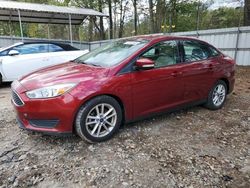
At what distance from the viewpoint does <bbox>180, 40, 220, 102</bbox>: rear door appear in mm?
4055

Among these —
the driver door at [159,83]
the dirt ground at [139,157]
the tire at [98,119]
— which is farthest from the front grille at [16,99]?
the driver door at [159,83]

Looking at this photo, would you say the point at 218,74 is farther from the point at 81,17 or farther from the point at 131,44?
the point at 81,17

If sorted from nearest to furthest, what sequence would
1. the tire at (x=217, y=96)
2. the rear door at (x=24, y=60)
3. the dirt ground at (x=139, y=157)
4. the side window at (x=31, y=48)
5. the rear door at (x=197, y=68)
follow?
1. the dirt ground at (x=139, y=157)
2. the rear door at (x=197, y=68)
3. the tire at (x=217, y=96)
4. the rear door at (x=24, y=60)
5. the side window at (x=31, y=48)

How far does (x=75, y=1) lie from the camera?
21797mm

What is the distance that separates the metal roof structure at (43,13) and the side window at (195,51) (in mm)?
9468

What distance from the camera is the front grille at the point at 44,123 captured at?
2.93 meters

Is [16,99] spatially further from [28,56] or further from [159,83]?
[28,56]

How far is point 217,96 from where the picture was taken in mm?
4711

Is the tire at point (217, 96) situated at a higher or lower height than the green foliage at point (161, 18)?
lower

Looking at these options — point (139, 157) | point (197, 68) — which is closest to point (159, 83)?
point (197, 68)

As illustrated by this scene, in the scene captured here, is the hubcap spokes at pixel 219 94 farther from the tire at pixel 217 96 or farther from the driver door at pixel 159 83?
the driver door at pixel 159 83

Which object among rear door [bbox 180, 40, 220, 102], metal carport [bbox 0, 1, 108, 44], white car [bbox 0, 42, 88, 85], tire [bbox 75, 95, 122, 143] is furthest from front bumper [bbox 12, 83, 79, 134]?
metal carport [bbox 0, 1, 108, 44]

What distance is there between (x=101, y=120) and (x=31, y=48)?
519 cm

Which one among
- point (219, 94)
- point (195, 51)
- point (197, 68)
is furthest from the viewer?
point (219, 94)
